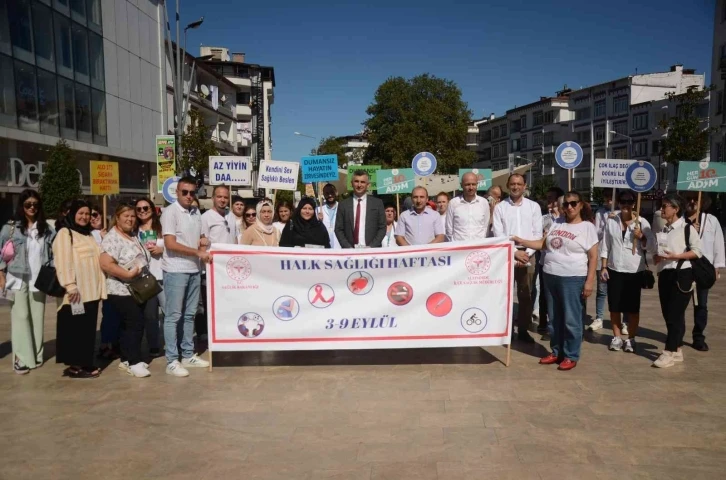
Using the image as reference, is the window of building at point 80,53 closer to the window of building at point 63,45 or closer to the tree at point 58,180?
the window of building at point 63,45

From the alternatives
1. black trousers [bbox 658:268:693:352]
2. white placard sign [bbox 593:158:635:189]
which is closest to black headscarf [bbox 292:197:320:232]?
black trousers [bbox 658:268:693:352]

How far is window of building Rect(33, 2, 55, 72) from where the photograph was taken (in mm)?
24781

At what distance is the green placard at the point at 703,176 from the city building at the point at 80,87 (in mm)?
21911

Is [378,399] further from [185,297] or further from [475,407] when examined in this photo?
[185,297]

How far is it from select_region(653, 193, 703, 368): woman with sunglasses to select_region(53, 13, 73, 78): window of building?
2668 centimetres

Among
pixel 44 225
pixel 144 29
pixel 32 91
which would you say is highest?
pixel 144 29

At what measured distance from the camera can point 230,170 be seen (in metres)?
13.4

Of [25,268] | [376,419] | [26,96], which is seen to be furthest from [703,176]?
[26,96]

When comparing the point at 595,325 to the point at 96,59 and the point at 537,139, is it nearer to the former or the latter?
the point at 96,59

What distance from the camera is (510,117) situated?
298ft

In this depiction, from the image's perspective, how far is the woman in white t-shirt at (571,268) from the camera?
6.59m

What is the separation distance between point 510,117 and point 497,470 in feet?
300

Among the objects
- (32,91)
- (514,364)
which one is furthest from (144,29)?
(514,364)

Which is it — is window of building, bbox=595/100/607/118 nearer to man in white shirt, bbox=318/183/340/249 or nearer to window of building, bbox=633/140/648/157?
window of building, bbox=633/140/648/157
